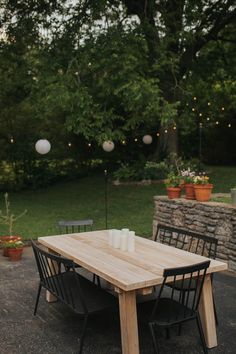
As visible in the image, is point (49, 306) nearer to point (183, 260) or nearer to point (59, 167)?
point (183, 260)

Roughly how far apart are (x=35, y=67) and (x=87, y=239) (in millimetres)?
7535

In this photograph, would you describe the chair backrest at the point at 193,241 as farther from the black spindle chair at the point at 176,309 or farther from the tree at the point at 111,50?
the tree at the point at 111,50

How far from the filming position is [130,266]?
10.7ft

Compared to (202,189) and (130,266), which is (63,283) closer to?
(130,266)

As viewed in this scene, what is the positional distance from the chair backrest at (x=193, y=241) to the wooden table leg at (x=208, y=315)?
50 centimetres

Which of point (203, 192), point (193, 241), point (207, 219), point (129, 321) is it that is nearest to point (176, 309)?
point (129, 321)

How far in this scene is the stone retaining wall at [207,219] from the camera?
5.35 metres

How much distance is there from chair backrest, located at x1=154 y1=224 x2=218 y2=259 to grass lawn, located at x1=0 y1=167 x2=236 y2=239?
5.41ft

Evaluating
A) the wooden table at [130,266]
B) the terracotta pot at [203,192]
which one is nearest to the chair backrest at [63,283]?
the wooden table at [130,266]

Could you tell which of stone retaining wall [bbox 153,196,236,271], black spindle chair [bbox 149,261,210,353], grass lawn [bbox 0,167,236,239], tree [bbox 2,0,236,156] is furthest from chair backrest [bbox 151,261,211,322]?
tree [bbox 2,0,236,156]

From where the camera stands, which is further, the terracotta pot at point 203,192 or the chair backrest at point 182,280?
the terracotta pot at point 203,192

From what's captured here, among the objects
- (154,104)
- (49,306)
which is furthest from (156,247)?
(154,104)

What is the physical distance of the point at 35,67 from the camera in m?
10.6

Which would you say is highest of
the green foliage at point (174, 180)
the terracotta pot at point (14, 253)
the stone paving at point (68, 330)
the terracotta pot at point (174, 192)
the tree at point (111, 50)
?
the tree at point (111, 50)
